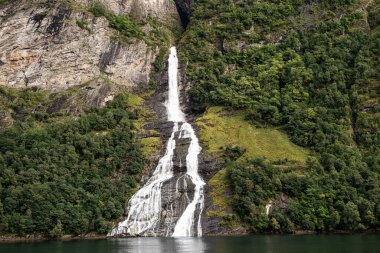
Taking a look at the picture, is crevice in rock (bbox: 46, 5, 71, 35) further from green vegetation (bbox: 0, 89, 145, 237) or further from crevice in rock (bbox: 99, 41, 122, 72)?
green vegetation (bbox: 0, 89, 145, 237)

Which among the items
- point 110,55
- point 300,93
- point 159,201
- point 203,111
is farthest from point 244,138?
point 110,55

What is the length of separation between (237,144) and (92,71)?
44691mm

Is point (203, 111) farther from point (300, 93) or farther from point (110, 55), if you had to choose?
point (110, 55)

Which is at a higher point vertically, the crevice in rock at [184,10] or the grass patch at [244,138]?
the crevice in rock at [184,10]

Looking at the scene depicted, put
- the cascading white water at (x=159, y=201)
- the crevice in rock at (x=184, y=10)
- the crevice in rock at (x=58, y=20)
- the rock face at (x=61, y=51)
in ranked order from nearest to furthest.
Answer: the cascading white water at (x=159, y=201), the rock face at (x=61, y=51), the crevice in rock at (x=58, y=20), the crevice in rock at (x=184, y=10)

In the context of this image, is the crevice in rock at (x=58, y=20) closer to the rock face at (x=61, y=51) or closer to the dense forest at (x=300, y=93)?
the rock face at (x=61, y=51)

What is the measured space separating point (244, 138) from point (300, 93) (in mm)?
20264

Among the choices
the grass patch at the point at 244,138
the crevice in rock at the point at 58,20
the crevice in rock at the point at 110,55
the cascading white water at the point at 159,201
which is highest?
the crevice in rock at the point at 58,20

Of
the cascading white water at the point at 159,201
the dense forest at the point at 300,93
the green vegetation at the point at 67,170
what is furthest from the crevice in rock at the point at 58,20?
the cascading white water at the point at 159,201

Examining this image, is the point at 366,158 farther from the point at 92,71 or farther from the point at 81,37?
the point at 81,37

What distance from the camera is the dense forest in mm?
73875

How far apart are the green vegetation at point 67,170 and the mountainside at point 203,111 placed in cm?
25

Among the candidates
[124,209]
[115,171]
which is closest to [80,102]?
[115,171]

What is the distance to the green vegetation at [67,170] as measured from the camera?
73125 mm
